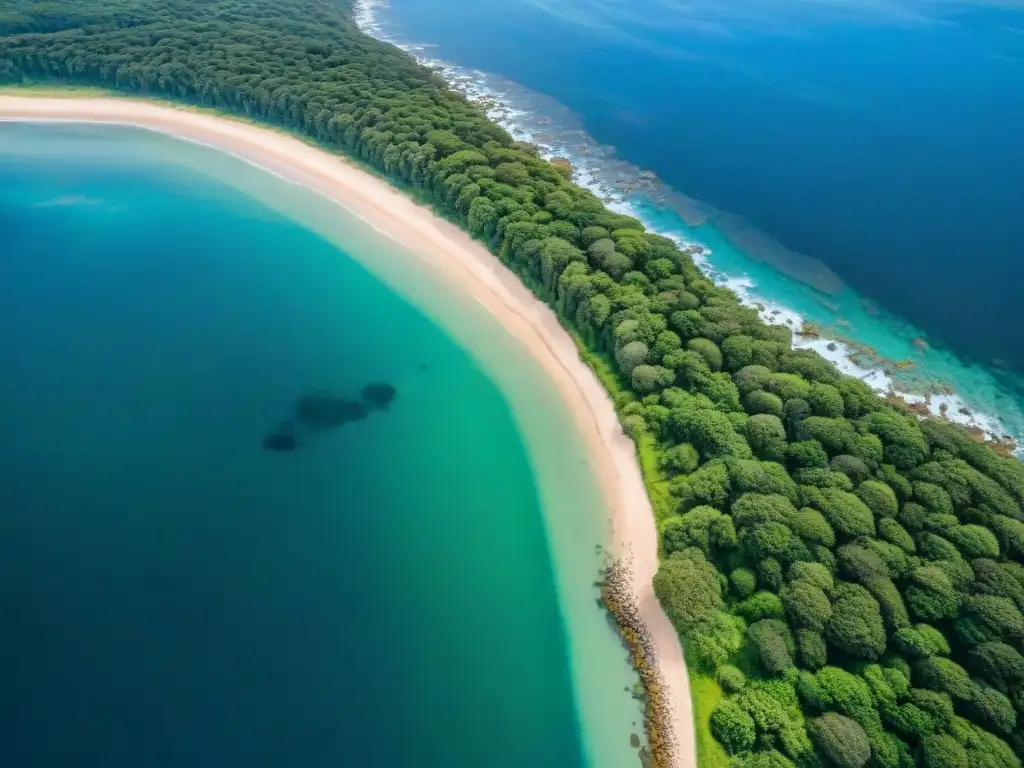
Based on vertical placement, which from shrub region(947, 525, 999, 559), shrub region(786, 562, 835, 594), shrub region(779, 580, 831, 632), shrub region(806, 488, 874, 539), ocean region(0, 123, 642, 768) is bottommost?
ocean region(0, 123, 642, 768)

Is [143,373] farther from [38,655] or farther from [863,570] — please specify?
[863,570]

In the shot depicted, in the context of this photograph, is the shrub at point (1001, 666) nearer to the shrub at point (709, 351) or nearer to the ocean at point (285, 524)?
the ocean at point (285, 524)

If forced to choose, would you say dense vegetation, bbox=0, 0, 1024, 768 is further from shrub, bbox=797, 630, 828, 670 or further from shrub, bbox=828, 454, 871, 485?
shrub, bbox=828, 454, 871, 485

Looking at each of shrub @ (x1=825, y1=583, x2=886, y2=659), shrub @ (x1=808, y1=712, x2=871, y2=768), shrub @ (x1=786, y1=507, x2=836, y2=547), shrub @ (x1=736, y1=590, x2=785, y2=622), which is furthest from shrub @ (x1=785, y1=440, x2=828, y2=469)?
shrub @ (x1=808, y1=712, x2=871, y2=768)

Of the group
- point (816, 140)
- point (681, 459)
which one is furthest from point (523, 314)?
point (816, 140)

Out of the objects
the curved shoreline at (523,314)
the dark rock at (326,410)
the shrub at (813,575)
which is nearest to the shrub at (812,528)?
the shrub at (813,575)

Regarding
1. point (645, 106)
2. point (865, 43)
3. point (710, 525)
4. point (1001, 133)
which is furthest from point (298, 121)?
point (865, 43)
